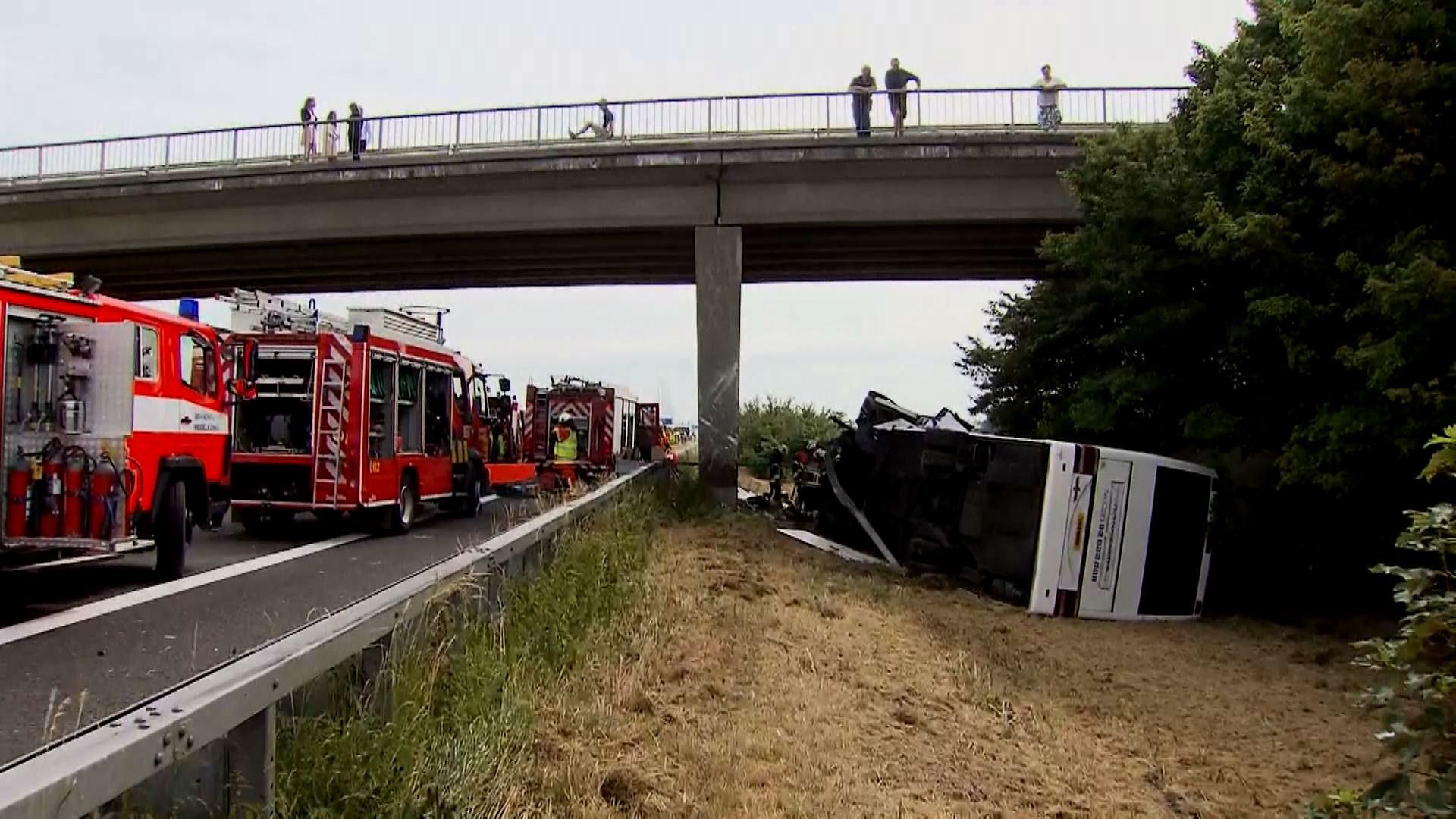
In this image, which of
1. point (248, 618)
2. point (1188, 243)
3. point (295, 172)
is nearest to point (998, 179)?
point (1188, 243)

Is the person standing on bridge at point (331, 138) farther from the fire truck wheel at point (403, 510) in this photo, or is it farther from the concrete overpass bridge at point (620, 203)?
the fire truck wheel at point (403, 510)

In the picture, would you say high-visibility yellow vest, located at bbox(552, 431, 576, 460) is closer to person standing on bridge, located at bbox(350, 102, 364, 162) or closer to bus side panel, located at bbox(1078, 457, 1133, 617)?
person standing on bridge, located at bbox(350, 102, 364, 162)

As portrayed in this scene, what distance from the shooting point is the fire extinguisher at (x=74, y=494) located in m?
8.24

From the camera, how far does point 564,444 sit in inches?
1035

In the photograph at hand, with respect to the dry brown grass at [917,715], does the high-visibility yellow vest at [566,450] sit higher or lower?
lower

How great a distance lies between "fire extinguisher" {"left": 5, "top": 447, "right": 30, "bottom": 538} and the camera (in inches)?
309

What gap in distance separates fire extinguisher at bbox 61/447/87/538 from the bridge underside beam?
14058mm

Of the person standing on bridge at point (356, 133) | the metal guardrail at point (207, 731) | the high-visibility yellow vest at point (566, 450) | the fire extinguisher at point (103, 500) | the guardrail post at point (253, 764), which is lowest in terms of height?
the high-visibility yellow vest at point (566, 450)

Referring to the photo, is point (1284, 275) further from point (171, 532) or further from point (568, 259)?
point (568, 259)

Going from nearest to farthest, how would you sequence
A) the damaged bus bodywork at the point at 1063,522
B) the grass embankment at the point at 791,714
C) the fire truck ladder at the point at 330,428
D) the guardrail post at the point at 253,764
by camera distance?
the guardrail post at the point at 253,764
the grass embankment at the point at 791,714
the damaged bus bodywork at the point at 1063,522
the fire truck ladder at the point at 330,428

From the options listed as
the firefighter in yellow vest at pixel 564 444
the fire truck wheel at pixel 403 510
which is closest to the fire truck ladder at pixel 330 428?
the fire truck wheel at pixel 403 510

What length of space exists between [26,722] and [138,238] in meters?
19.8

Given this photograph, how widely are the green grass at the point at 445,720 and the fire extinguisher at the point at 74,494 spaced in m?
4.08

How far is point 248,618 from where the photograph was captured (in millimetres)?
8188
